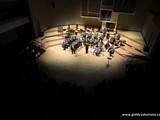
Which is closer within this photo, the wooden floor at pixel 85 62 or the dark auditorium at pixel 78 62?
the dark auditorium at pixel 78 62

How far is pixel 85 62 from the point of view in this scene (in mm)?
10766

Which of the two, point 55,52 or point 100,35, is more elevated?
point 100,35

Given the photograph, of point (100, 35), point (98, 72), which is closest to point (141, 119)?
point (98, 72)

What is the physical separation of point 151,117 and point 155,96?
4.05ft

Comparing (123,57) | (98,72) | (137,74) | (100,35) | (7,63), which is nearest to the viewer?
(137,74)

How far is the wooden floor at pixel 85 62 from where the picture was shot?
30.5 feet

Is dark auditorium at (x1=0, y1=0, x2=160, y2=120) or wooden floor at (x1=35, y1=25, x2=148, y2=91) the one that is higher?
dark auditorium at (x1=0, y1=0, x2=160, y2=120)

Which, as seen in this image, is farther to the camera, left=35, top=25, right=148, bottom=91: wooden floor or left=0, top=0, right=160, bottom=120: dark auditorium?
left=35, top=25, right=148, bottom=91: wooden floor

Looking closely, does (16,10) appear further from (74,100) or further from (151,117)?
(151,117)

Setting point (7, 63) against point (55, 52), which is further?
point (55, 52)

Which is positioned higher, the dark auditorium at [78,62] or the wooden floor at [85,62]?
the dark auditorium at [78,62]

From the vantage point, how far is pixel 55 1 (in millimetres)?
14234

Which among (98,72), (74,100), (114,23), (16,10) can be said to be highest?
(16,10)

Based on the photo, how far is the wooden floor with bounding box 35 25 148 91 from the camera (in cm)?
928
